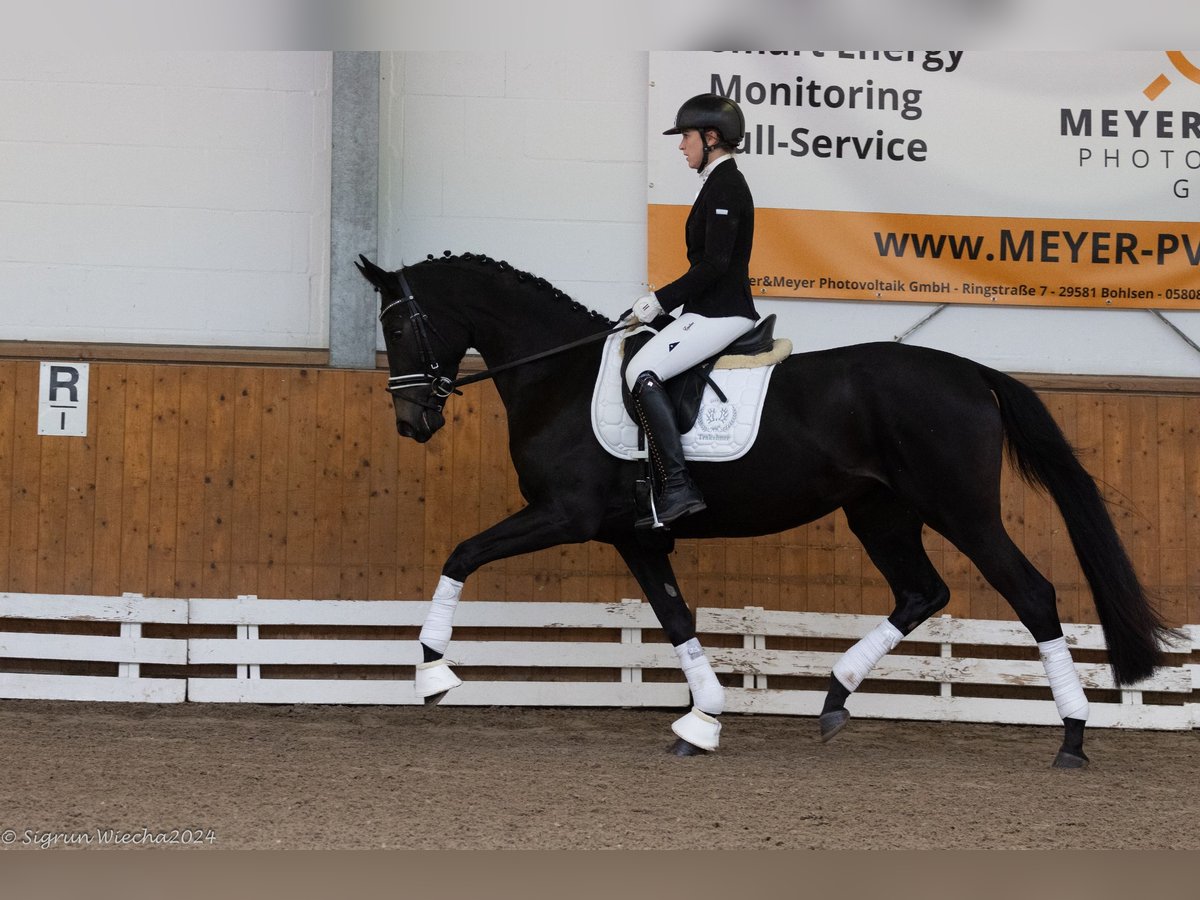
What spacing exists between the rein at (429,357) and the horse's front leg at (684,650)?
994 millimetres

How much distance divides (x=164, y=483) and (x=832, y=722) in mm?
4103

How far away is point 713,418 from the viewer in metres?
5.51

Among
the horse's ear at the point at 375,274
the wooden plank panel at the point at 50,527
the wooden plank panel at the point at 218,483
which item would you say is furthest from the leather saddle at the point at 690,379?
the wooden plank panel at the point at 50,527

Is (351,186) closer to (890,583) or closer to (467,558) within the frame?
(467,558)

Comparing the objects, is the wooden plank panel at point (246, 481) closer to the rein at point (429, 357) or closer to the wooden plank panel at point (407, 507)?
the wooden plank panel at point (407, 507)

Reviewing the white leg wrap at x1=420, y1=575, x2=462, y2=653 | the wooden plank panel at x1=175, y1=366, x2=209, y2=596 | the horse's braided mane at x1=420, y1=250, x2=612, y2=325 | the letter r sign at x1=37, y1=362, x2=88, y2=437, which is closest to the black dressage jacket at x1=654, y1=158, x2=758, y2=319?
the horse's braided mane at x1=420, y1=250, x2=612, y2=325

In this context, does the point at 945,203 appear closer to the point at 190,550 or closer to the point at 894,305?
the point at 894,305

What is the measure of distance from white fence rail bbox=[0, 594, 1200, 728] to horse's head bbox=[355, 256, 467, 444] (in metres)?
1.74

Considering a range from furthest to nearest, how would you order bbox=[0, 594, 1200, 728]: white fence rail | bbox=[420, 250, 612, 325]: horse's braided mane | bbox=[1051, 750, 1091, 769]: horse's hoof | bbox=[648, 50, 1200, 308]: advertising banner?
1. bbox=[648, 50, 1200, 308]: advertising banner
2. bbox=[0, 594, 1200, 728]: white fence rail
3. bbox=[420, 250, 612, 325]: horse's braided mane
4. bbox=[1051, 750, 1091, 769]: horse's hoof

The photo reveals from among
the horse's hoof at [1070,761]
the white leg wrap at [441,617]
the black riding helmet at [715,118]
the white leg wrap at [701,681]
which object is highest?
the black riding helmet at [715,118]

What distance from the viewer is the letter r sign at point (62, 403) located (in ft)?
23.6

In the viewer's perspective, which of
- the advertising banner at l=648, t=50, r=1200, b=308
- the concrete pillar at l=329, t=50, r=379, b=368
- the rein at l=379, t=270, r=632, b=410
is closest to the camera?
the rein at l=379, t=270, r=632, b=410

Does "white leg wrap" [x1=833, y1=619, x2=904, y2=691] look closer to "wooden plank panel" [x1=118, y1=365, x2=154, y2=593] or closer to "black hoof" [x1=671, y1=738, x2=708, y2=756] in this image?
"black hoof" [x1=671, y1=738, x2=708, y2=756]

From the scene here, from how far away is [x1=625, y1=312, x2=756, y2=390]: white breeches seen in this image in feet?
17.7
